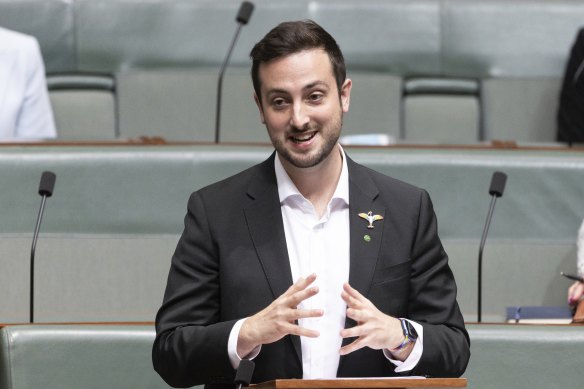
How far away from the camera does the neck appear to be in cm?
102

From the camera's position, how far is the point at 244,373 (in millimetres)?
890

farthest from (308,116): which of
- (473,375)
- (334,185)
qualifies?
(473,375)

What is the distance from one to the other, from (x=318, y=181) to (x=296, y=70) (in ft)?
0.36

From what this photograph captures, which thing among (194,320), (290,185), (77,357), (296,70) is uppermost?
(296,70)

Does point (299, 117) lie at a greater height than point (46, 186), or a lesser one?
greater

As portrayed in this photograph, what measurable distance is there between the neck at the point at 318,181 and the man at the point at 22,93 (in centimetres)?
106

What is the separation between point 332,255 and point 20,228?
2.56 feet

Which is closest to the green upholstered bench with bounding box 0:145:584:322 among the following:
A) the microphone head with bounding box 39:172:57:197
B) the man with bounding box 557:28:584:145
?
the microphone head with bounding box 39:172:57:197

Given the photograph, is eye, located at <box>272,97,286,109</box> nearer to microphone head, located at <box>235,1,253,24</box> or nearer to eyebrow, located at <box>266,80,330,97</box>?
eyebrow, located at <box>266,80,330,97</box>

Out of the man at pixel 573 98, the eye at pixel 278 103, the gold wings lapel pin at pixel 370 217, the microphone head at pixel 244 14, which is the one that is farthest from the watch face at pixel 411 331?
the man at pixel 573 98

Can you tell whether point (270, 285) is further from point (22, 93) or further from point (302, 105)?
point (22, 93)

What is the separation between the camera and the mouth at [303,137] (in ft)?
3.18

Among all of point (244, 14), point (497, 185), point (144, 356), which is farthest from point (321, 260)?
point (244, 14)

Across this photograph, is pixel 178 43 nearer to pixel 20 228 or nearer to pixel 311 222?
pixel 20 228
